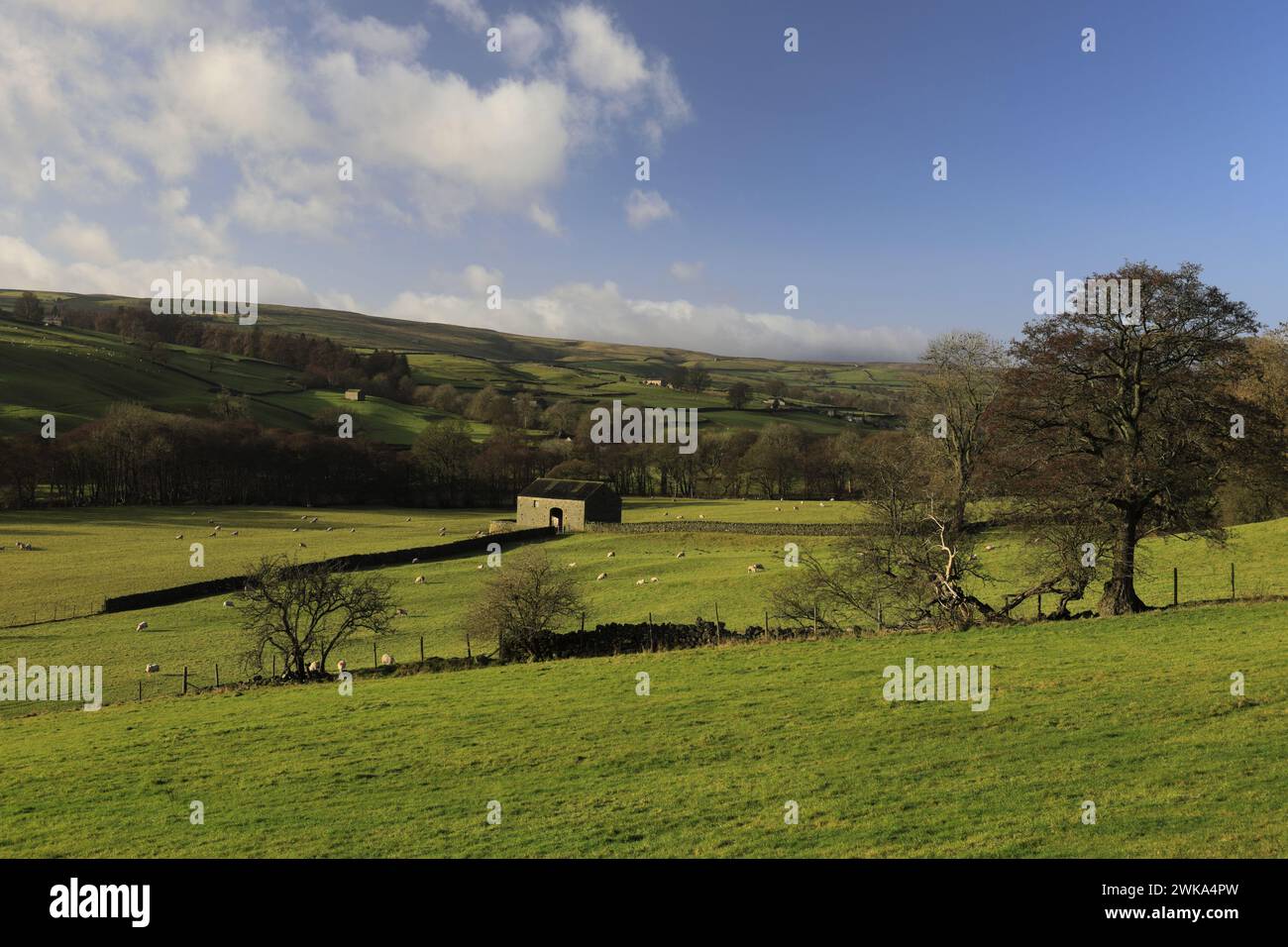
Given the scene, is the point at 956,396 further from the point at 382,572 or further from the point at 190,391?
the point at 190,391

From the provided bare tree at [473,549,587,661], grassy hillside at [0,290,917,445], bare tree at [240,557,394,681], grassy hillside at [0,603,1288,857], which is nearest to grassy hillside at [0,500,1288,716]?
bare tree at [240,557,394,681]

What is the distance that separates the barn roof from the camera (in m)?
74.5

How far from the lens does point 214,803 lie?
15203 millimetres

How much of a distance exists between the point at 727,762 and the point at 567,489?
60.9 m

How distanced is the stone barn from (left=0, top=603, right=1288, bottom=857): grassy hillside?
48.6 metres

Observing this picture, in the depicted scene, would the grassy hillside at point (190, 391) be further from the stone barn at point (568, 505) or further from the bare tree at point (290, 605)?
the bare tree at point (290, 605)

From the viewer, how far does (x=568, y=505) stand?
7412cm

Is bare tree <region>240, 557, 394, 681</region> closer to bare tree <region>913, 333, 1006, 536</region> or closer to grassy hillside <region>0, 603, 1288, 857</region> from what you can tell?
grassy hillside <region>0, 603, 1288, 857</region>

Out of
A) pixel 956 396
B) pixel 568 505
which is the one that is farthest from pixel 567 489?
pixel 956 396

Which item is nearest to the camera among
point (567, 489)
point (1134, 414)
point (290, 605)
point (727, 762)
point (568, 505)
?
point (727, 762)
